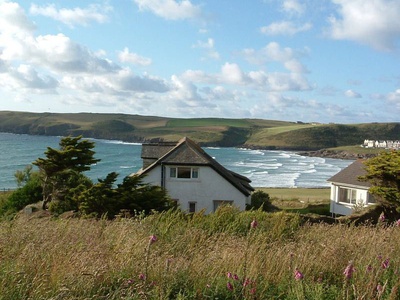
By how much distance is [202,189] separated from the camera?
107ft

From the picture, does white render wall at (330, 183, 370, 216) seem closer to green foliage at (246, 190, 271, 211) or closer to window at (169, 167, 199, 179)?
green foliage at (246, 190, 271, 211)

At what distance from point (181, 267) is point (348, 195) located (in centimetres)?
3418

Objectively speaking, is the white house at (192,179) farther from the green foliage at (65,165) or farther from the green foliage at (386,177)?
the green foliage at (386,177)

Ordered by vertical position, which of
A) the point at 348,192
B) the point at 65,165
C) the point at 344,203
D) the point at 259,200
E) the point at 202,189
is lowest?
the point at 259,200

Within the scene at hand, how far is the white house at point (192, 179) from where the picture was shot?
32.0m

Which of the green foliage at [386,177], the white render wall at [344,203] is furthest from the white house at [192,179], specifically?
the white render wall at [344,203]

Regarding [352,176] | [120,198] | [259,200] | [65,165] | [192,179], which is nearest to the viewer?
[120,198]

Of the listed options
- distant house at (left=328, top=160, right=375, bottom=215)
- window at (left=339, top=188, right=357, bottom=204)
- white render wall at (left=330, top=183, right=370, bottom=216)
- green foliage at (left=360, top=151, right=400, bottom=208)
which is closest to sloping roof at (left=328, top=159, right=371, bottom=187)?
distant house at (left=328, top=160, right=375, bottom=215)

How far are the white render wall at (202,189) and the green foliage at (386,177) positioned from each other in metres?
8.51

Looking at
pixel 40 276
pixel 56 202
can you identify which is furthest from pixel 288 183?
pixel 40 276

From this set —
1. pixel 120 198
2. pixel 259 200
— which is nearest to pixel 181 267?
pixel 120 198

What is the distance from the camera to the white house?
32031mm

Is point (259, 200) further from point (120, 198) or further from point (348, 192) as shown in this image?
point (120, 198)

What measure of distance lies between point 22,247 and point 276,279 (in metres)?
3.14
